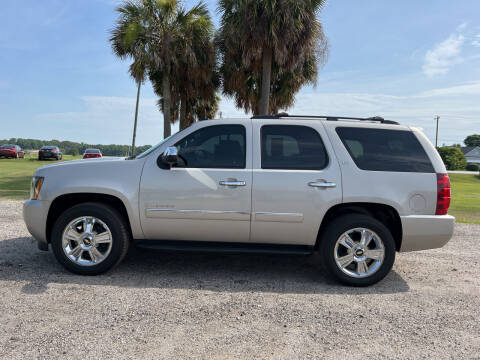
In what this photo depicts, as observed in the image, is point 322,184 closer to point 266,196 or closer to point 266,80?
point 266,196

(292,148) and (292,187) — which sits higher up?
(292,148)

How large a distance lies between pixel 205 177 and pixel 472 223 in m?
7.54

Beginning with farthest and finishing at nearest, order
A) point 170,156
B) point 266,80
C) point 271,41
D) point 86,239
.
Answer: point 266,80
point 271,41
point 86,239
point 170,156

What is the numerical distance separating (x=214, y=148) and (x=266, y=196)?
0.81 meters

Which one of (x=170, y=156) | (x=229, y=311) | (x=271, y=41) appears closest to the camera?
(x=229, y=311)

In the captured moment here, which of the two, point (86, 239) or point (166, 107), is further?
point (166, 107)

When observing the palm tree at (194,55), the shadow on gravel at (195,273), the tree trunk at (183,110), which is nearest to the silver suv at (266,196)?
the shadow on gravel at (195,273)

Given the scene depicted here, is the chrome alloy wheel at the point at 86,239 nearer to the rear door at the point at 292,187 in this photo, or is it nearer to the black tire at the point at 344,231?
the rear door at the point at 292,187

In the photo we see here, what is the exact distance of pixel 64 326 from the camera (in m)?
3.13

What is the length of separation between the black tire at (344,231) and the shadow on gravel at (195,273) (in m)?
0.12

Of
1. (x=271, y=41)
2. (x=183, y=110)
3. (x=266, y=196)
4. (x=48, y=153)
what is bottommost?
(x=266, y=196)

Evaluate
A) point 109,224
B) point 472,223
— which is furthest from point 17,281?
point 472,223

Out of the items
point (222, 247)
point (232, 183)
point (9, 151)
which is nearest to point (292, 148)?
point (232, 183)

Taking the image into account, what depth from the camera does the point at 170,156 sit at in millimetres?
Result: 4137
